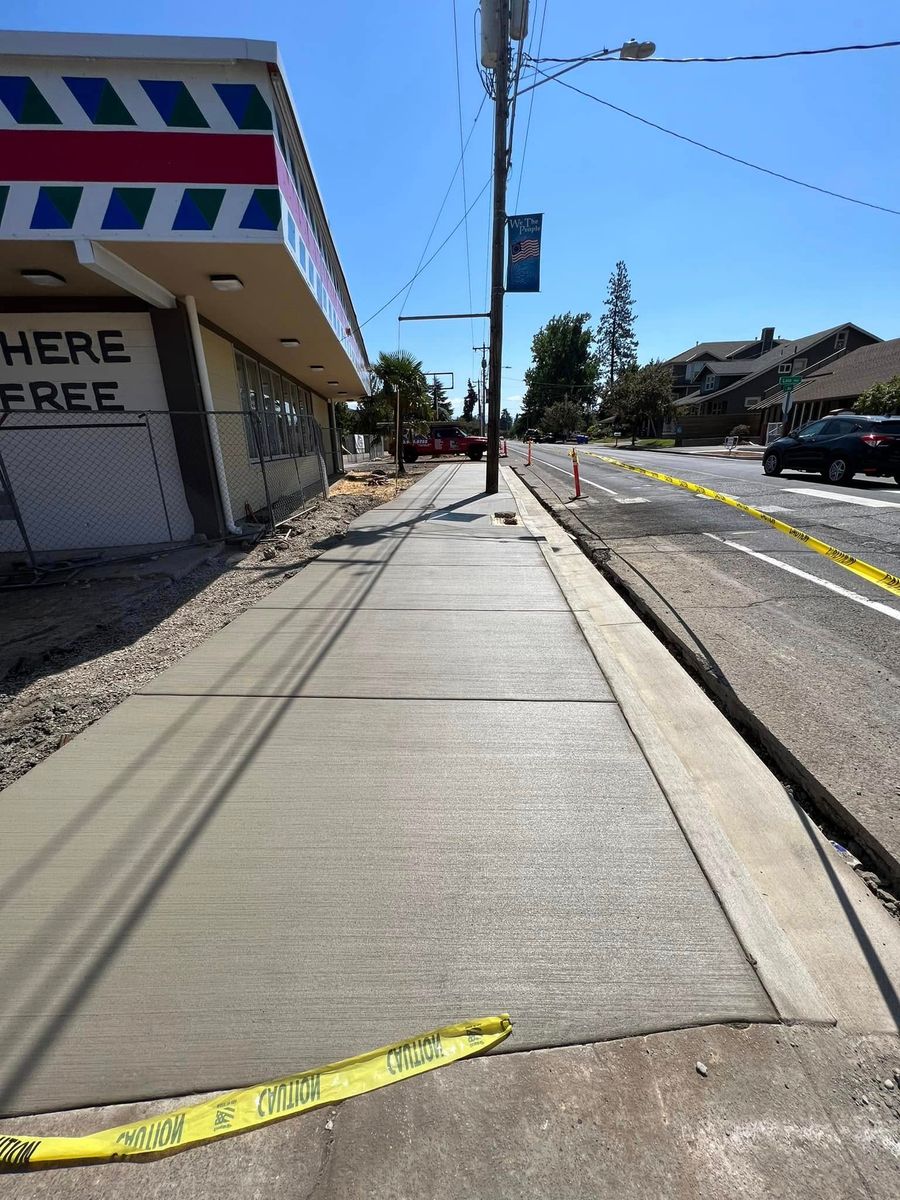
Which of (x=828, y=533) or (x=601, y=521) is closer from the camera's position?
(x=828, y=533)

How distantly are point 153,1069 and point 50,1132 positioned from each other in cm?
23

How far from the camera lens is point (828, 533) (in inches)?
300

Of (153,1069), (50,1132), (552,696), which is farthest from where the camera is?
(552,696)

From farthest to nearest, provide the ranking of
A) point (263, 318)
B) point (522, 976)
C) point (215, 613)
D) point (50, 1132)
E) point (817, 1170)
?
point (263, 318) → point (215, 613) → point (522, 976) → point (50, 1132) → point (817, 1170)

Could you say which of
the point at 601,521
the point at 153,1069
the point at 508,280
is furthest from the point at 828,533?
the point at 153,1069

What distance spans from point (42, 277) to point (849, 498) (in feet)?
43.8

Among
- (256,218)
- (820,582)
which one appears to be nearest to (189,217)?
(256,218)

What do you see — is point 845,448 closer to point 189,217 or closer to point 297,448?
point 189,217

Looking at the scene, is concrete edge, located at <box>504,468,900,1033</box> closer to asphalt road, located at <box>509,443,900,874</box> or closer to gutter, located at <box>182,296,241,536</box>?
asphalt road, located at <box>509,443,900,874</box>

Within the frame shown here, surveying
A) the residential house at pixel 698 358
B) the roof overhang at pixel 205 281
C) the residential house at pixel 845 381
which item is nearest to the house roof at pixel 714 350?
the residential house at pixel 698 358

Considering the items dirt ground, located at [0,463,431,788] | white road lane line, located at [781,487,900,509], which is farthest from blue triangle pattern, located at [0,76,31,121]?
white road lane line, located at [781,487,900,509]

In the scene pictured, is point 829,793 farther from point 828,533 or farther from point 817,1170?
point 828,533

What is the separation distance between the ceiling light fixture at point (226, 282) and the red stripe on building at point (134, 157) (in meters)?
1.14

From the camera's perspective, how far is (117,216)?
17.7 feet
